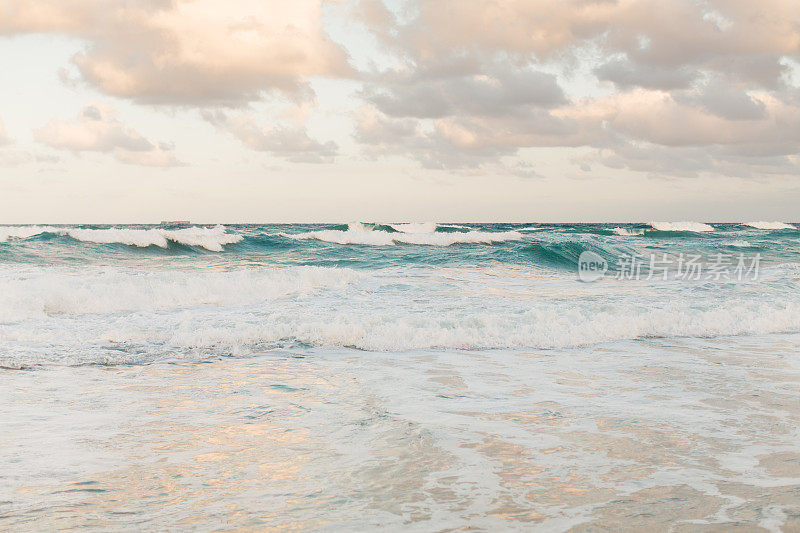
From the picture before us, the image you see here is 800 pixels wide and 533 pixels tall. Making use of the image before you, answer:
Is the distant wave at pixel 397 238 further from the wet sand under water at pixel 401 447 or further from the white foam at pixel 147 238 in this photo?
the wet sand under water at pixel 401 447

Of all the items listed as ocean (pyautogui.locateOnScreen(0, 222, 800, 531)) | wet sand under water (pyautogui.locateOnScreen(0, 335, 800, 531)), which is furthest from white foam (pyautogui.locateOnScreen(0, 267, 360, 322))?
wet sand under water (pyautogui.locateOnScreen(0, 335, 800, 531))

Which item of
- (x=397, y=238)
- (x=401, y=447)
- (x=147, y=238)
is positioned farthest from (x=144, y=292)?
(x=397, y=238)

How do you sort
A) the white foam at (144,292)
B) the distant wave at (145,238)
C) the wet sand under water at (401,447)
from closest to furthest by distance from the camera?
1. the wet sand under water at (401,447)
2. the white foam at (144,292)
3. the distant wave at (145,238)

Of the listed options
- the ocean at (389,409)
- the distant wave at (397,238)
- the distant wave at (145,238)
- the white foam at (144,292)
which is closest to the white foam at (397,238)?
the distant wave at (397,238)

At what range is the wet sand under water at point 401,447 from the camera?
2.95 metres

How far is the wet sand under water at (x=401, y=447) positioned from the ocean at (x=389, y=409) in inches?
0.8

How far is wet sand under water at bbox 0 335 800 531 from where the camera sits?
2953 millimetres

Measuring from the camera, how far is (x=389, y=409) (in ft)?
15.9

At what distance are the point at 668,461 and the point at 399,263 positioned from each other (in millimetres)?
15508

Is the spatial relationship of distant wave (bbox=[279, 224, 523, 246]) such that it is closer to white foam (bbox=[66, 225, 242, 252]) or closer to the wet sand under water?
white foam (bbox=[66, 225, 242, 252])

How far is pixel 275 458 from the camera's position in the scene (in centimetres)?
371

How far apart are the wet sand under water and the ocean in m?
0.02

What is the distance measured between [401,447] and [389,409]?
960mm

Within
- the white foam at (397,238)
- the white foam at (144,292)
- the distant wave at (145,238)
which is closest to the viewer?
the white foam at (144,292)
